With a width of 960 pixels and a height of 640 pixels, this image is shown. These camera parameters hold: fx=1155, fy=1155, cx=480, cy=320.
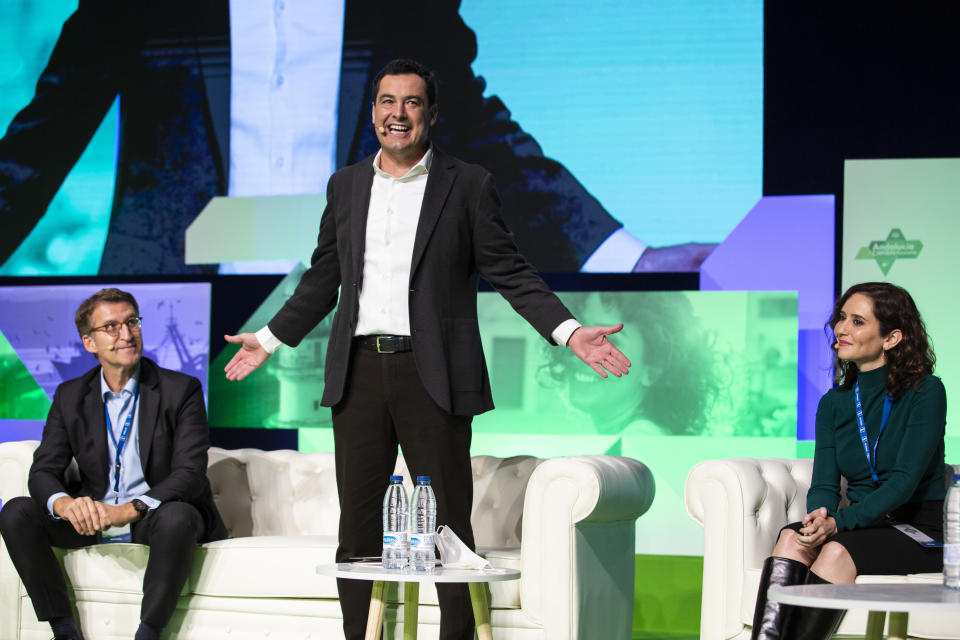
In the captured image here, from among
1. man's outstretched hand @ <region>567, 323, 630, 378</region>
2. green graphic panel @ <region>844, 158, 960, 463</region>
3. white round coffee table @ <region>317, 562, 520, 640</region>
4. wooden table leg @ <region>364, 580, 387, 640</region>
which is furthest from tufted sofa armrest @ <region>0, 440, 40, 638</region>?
green graphic panel @ <region>844, 158, 960, 463</region>

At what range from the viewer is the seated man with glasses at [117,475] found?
3.45 m

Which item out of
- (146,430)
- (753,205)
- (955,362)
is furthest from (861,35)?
(146,430)

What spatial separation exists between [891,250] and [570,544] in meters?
2.16

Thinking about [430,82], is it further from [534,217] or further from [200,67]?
[200,67]

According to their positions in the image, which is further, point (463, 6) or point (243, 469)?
point (463, 6)

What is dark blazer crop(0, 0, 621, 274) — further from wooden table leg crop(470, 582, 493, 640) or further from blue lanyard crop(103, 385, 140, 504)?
wooden table leg crop(470, 582, 493, 640)

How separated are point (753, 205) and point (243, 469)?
2273 mm

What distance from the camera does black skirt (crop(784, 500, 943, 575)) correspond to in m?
2.88

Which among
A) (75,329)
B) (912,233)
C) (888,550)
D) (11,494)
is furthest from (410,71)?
(75,329)

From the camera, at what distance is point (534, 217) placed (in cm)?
487

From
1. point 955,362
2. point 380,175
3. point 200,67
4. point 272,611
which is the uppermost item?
point 200,67

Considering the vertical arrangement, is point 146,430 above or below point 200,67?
below

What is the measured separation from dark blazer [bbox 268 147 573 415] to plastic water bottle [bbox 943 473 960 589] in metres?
0.98

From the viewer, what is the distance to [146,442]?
12.0ft
